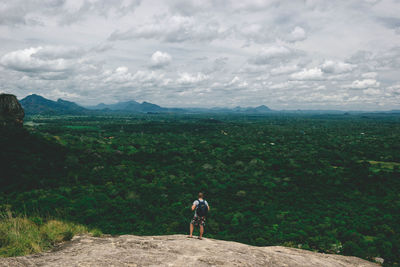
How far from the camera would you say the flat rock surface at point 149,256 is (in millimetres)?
9555

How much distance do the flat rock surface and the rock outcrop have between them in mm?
72329

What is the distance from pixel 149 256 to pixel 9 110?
77303mm

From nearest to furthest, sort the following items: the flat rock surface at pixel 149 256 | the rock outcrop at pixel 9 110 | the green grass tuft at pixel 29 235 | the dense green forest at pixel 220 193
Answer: the flat rock surface at pixel 149 256
the green grass tuft at pixel 29 235
the dense green forest at pixel 220 193
the rock outcrop at pixel 9 110

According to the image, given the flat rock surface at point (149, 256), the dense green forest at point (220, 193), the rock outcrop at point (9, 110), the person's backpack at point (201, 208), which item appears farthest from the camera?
the rock outcrop at point (9, 110)

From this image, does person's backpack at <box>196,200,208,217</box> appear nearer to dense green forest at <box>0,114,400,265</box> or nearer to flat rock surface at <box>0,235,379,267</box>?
flat rock surface at <box>0,235,379,267</box>

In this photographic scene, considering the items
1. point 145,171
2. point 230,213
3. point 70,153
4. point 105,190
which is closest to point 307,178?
point 230,213

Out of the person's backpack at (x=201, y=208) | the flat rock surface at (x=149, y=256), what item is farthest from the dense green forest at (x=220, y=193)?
the person's backpack at (x=201, y=208)

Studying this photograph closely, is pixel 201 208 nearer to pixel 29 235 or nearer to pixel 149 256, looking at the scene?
pixel 149 256

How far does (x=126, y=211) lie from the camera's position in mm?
46500

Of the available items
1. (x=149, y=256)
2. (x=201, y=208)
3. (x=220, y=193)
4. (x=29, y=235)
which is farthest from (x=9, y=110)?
(x=149, y=256)

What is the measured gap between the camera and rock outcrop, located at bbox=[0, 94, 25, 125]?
66312 millimetres

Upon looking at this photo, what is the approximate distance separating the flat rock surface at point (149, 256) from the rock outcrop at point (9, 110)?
7233 centimetres

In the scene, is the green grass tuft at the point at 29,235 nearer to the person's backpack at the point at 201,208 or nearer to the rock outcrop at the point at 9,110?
the person's backpack at the point at 201,208

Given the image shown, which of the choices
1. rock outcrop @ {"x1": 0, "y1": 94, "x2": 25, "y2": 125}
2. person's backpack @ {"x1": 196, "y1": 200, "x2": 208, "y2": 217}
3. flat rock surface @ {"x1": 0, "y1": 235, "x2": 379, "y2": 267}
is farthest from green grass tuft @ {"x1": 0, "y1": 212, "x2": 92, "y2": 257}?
rock outcrop @ {"x1": 0, "y1": 94, "x2": 25, "y2": 125}
